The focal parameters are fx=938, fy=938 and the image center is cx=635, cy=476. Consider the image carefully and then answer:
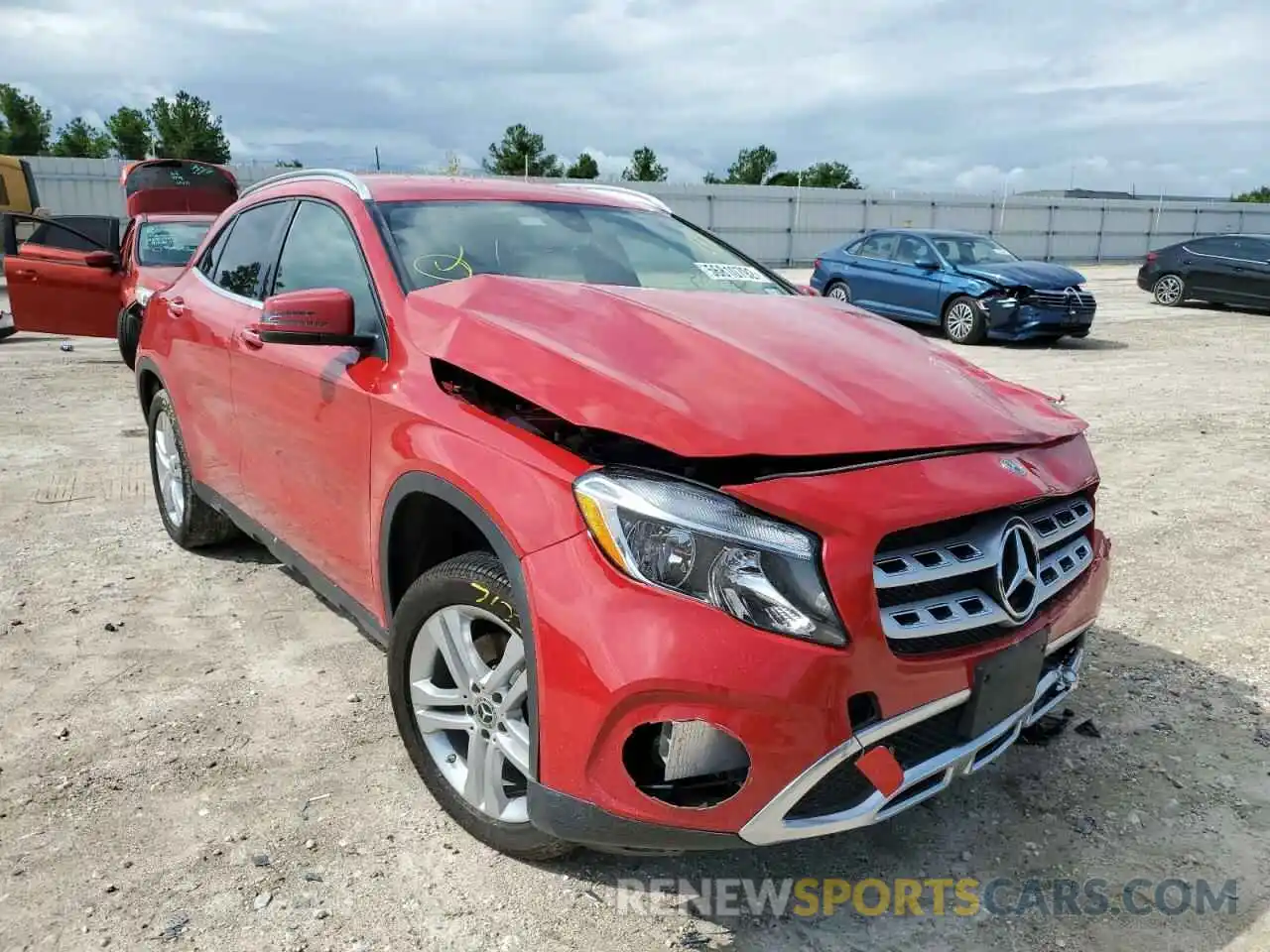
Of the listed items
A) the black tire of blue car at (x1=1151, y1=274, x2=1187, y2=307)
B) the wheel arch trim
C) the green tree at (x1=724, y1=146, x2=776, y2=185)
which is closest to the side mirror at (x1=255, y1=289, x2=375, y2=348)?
the wheel arch trim

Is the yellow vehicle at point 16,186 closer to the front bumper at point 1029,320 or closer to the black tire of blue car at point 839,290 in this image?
the black tire of blue car at point 839,290

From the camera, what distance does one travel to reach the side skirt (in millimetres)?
2814

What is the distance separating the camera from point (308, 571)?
10.5 ft

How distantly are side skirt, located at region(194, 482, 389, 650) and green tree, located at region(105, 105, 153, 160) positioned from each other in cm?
5055

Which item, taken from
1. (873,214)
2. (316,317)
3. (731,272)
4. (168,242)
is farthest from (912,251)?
(873,214)

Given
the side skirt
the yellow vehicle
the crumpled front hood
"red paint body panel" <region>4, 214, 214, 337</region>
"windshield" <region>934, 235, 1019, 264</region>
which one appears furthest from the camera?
the yellow vehicle

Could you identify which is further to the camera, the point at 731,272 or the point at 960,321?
the point at 960,321

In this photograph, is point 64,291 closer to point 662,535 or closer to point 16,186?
point 662,535

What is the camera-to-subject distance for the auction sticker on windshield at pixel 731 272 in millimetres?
3363

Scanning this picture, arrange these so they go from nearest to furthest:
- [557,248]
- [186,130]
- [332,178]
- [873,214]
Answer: [557,248]
[332,178]
[873,214]
[186,130]

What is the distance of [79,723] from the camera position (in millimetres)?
2963

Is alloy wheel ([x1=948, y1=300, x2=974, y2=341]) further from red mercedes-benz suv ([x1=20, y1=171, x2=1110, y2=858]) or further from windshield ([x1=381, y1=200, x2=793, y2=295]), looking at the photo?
red mercedes-benz suv ([x1=20, y1=171, x2=1110, y2=858])

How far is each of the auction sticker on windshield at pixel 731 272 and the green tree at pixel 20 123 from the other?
183 ft

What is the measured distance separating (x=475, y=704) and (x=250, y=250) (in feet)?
7.75
